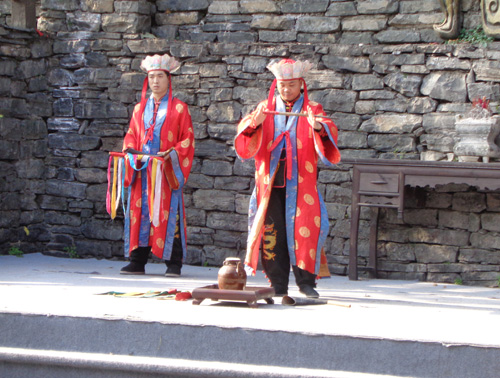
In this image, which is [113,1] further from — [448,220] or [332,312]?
[332,312]

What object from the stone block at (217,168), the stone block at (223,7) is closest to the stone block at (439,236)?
the stone block at (217,168)

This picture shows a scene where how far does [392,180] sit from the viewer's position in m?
5.94

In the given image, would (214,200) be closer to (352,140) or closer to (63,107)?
(352,140)

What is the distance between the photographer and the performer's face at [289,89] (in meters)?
5.02

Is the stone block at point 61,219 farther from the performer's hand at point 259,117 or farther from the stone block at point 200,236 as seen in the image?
the performer's hand at point 259,117

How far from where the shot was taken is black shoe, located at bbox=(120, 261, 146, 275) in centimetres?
618

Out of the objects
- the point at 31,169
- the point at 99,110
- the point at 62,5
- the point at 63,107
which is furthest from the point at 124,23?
the point at 31,169

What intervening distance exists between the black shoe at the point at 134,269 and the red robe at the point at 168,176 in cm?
13

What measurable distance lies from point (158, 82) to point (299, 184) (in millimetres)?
1738

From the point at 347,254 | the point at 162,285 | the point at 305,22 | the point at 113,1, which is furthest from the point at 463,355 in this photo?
the point at 113,1

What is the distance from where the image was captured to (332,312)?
4.13 meters

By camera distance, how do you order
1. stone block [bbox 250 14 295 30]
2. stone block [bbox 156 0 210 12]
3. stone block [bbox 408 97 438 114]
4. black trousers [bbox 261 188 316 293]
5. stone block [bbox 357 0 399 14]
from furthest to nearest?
1. stone block [bbox 156 0 210 12]
2. stone block [bbox 250 14 295 30]
3. stone block [bbox 357 0 399 14]
4. stone block [bbox 408 97 438 114]
5. black trousers [bbox 261 188 316 293]

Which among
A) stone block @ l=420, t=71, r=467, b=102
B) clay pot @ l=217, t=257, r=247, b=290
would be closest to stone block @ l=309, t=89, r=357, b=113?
stone block @ l=420, t=71, r=467, b=102

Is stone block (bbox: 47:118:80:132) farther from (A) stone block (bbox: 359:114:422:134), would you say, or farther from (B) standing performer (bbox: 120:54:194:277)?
(A) stone block (bbox: 359:114:422:134)
